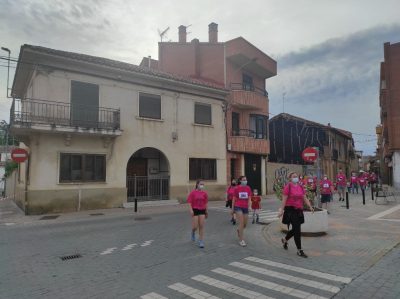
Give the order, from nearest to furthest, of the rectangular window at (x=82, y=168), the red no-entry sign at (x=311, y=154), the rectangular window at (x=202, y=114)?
the red no-entry sign at (x=311, y=154) → the rectangular window at (x=82, y=168) → the rectangular window at (x=202, y=114)

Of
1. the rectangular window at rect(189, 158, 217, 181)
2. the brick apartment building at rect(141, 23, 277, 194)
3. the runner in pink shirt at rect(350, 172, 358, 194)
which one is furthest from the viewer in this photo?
the runner in pink shirt at rect(350, 172, 358, 194)

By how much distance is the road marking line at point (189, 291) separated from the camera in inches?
180

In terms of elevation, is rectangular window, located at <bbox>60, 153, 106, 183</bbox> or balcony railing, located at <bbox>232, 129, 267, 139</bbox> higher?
balcony railing, located at <bbox>232, 129, 267, 139</bbox>

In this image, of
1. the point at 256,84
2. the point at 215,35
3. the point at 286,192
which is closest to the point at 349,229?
the point at 286,192

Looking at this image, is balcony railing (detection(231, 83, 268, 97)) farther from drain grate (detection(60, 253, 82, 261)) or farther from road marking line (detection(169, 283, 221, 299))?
road marking line (detection(169, 283, 221, 299))

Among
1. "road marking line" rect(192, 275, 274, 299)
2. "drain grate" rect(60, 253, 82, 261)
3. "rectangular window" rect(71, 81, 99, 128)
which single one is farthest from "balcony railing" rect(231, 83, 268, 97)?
"road marking line" rect(192, 275, 274, 299)

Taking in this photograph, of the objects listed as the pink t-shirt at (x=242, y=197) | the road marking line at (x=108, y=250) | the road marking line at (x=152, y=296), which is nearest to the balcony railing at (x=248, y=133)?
the pink t-shirt at (x=242, y=197)

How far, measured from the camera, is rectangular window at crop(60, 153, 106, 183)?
15086 mm

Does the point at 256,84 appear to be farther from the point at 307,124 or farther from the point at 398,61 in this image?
the point at 398,61

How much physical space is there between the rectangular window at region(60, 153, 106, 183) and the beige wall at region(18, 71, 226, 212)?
0.83 feet

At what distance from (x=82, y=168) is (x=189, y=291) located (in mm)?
12238

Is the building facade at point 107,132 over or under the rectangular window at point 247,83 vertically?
under

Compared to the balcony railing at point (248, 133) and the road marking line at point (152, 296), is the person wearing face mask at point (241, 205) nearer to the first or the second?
the road marking line at point (152, 296)

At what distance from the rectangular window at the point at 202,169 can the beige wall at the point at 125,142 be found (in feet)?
1.05
